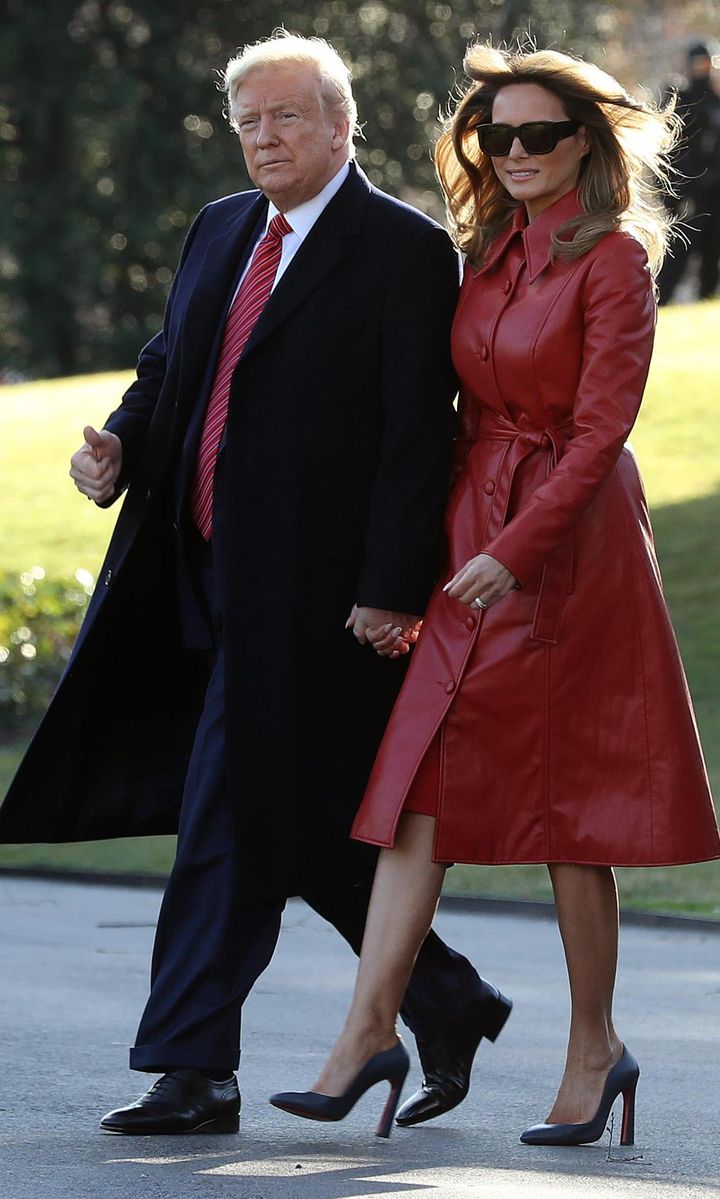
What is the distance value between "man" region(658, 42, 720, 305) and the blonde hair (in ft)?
51.6

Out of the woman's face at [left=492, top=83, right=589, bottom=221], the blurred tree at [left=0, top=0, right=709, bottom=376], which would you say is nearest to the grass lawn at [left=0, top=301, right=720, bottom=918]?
the woman's face at [left=492, top=83, right=589, bottom=221]

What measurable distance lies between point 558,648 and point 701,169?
17.0 m

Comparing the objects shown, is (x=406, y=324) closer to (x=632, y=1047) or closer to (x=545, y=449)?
(x=545, y=449)

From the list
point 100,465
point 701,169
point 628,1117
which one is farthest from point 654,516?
point 628,1117

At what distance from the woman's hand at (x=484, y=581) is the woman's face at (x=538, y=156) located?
27.8 inches

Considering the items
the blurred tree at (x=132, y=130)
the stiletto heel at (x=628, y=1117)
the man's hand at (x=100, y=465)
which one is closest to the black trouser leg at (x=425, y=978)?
the stiletto heel at (x=628, y=1117)

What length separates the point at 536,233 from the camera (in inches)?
154

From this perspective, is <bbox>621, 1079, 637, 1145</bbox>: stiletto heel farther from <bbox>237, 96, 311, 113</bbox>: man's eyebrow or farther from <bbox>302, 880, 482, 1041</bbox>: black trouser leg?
<bbox>237, 96, 311, 113</bbox>: man's eyebrow

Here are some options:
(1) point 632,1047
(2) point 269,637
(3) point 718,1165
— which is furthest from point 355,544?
(1) point 632,1047

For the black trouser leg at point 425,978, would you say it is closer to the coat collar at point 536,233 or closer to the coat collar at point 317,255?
the coat collar at point 317,255

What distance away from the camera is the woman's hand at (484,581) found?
12.2 feet

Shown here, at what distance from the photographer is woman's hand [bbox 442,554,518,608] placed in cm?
372

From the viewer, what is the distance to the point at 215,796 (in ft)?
13.1

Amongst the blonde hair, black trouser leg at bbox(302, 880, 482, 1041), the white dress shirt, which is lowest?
black trouser leg at bbox(302, 880, 482, 1041)
